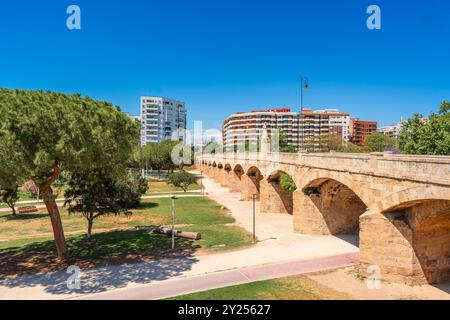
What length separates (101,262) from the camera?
18312 millimetres

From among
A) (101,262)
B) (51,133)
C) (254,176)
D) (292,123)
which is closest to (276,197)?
(254,176)

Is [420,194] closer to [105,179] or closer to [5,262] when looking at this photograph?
[105,179]

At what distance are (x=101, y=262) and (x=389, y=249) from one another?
15823 mm

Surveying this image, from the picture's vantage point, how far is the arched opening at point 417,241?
14812mm

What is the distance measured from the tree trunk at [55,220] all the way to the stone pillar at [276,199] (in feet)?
72.9

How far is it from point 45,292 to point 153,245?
28.0ft

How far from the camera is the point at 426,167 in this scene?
1270 centimetres

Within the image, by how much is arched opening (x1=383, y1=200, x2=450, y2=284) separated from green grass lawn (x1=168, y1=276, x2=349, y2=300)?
3.86 metres

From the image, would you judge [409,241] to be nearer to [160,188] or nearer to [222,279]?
[222,279]

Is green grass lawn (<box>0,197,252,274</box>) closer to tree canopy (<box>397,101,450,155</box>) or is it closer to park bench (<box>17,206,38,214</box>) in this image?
park bench (<box>17,206,38,214</box>)

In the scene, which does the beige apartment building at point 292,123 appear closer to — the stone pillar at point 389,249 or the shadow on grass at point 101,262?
the shadow on grass at point 101,262

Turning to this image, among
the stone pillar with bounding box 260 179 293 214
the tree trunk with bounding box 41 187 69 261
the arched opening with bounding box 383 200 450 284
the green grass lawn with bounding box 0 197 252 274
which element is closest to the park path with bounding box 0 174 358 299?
the green grass lawn with bounding box 0 197 252 274

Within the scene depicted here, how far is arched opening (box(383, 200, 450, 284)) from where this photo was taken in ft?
48.6
